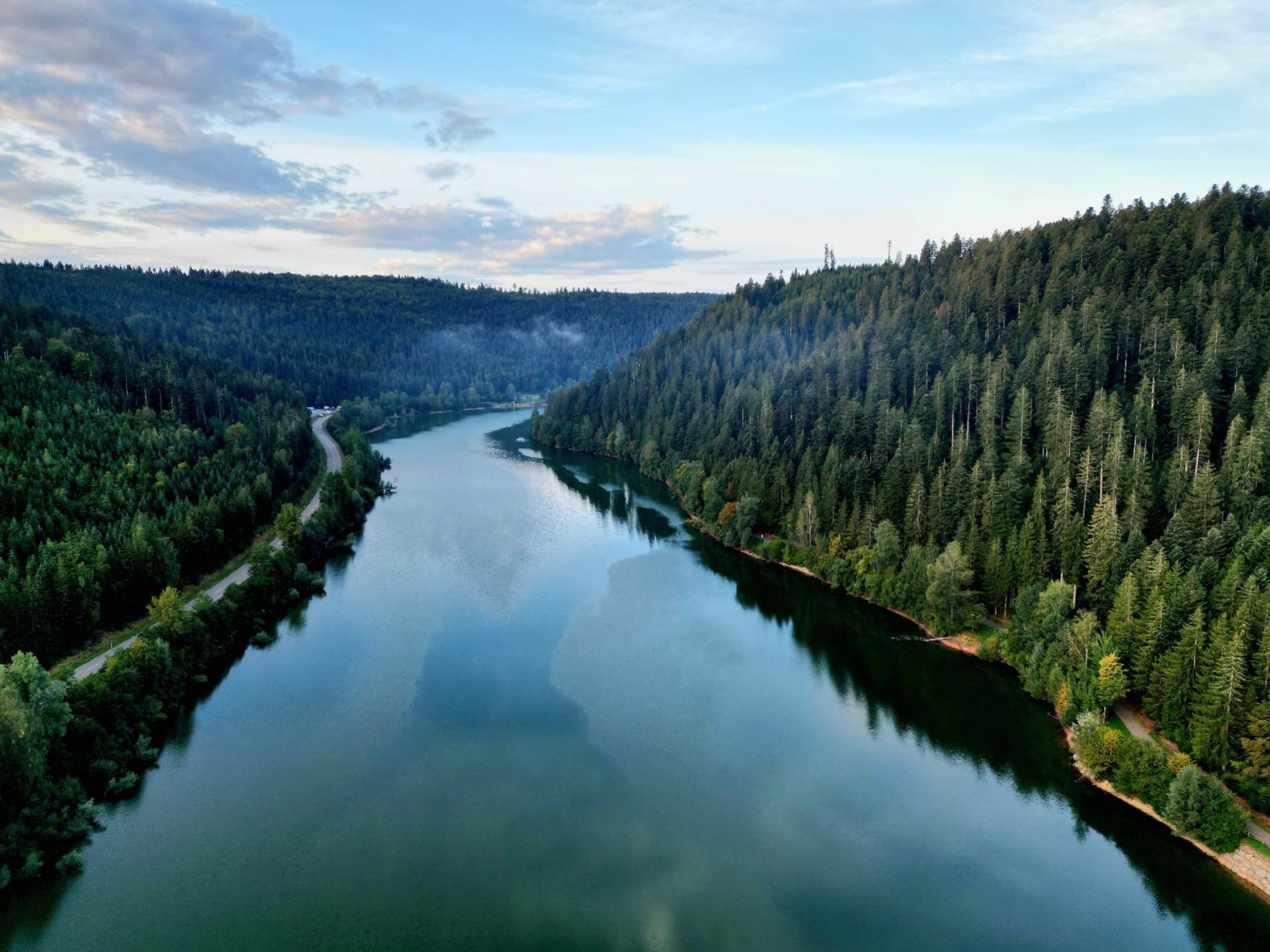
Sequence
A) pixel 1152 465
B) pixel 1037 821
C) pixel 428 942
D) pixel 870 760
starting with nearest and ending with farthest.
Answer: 1. pixel 428 942
2. pixel 1037 821
3. pixel 870 760
4. pixel 1152 465

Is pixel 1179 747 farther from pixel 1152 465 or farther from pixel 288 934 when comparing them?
pixel 288 934

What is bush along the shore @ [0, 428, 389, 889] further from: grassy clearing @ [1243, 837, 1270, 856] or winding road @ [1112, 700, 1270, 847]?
winding road @ [1112, 700, 1270, 847]

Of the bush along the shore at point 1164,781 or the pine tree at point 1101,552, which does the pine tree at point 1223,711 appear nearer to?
the bush along the shore at point 1164,781

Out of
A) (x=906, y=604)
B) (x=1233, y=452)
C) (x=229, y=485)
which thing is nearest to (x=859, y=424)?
(x=906, y=604)

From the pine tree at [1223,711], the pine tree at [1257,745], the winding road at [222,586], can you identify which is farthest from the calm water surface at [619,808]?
the winding road at [222,586]

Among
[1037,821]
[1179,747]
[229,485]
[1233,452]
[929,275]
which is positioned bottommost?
[1037,821]

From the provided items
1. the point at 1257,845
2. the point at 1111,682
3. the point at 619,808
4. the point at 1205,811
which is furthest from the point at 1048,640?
the point at 619,808
